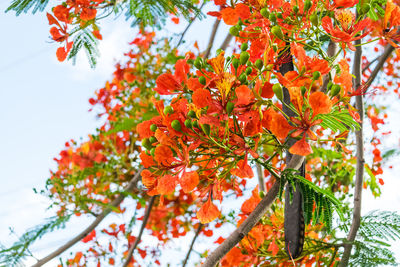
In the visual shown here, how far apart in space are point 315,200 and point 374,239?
0.40m

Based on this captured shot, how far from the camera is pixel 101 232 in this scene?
2.01m

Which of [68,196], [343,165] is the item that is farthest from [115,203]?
[343,165]

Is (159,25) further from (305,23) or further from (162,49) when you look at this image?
(305,23)

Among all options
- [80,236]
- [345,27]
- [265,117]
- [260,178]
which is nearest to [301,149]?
[265,117]

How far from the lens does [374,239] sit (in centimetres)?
89

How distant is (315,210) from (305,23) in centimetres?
34

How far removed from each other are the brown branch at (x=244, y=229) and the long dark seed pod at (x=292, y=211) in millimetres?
32

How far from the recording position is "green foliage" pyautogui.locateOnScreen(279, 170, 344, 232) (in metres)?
0.58

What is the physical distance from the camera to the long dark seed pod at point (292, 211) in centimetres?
66

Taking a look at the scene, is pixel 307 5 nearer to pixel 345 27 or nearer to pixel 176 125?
pixel 345 27

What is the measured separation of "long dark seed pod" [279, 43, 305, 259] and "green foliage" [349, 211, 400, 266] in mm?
245

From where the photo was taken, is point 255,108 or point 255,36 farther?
point 255,36

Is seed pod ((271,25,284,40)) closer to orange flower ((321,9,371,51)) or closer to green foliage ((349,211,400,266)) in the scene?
orange flower ((321,9,371,51))

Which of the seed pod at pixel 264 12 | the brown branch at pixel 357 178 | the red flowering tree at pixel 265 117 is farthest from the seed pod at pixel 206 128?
the brown branch at pixel 357 178
